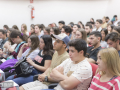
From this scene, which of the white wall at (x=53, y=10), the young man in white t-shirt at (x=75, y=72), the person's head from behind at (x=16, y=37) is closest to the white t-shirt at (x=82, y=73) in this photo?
the young man in white t-shirt at (x=75, y=72)

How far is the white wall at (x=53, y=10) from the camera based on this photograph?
802cm

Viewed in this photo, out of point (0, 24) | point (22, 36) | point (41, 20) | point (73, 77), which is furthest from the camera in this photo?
point (41, 20)

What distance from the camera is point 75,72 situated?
1.49 metres

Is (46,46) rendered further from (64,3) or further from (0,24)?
(64,3)

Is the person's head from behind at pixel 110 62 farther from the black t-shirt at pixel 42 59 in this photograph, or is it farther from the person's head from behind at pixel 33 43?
the person's head from behind at pixel 33 43

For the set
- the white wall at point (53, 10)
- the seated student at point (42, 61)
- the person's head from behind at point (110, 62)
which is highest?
the white wall at point (53, 10)

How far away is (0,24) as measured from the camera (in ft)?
25.9

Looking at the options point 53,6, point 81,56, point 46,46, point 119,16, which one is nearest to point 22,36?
point 46,46

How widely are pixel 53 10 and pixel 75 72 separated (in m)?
7.69

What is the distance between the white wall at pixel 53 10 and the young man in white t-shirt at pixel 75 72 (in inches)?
283

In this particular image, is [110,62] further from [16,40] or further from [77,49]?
[16,40]

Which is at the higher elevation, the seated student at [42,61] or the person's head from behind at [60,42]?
the person's head from behind at [60,42]

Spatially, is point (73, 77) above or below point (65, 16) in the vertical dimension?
below

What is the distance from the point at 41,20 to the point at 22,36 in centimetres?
533
